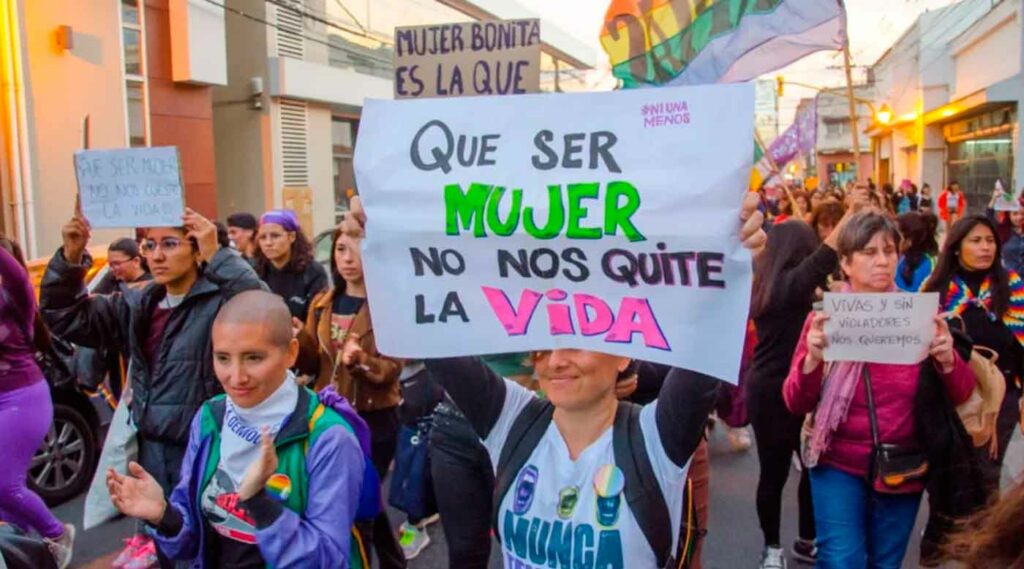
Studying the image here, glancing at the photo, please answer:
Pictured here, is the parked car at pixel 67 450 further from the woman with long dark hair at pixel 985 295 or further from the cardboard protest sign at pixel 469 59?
the woman with long dark hair at pixel 985 295

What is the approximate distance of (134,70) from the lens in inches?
571

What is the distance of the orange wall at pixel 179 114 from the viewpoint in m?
14.9

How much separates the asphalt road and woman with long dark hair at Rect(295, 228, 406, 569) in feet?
2.71

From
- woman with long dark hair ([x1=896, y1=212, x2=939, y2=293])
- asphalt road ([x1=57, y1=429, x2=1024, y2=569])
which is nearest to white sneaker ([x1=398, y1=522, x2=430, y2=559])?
asphalt road ([x1=57, y1=429, x2=1024, y2=569])

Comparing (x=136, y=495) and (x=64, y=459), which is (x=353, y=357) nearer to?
(x=136, y=495)

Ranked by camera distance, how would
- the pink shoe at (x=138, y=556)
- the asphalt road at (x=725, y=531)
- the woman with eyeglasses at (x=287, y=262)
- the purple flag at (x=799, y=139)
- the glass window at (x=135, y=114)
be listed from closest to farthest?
the pink shoe at (x=138, y=556) < the asphalt road at (x=725, y=531) < the woman with eyeglasses at (x=287, y=262) < the purple flag at (x=799, y=139) < the glass window at (x=135, y=114)

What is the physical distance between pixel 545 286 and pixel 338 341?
8.64 ft

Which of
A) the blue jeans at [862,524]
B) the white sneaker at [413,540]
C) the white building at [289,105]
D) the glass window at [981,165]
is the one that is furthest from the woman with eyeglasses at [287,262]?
the glass window at [981,165]

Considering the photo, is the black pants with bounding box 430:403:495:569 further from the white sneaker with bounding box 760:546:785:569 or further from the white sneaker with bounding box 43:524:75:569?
the white sneaker with bounding box 43:524:75:569

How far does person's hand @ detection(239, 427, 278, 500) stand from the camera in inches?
90.0

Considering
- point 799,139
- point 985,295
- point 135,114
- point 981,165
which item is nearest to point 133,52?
point 135,114

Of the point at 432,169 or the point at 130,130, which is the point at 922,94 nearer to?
the point at 130,130

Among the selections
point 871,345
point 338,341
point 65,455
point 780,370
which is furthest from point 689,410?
point 65,455

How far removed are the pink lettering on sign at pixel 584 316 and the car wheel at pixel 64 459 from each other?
4.46 metres
